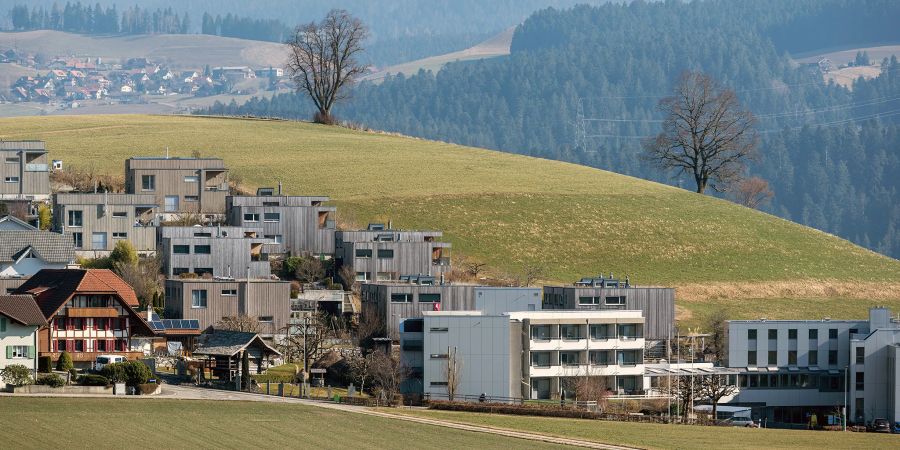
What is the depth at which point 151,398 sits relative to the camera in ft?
230

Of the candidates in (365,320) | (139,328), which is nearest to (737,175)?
(365,320)

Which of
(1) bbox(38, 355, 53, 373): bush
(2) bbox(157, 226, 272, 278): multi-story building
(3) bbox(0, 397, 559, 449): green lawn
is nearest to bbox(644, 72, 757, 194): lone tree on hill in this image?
(2) bbox(157, 226, 272, 278): multi-story building

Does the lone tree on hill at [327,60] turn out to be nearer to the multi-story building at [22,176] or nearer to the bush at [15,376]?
the multi-story building at [22,176]

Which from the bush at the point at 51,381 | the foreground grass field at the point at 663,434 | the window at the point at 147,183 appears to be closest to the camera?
the foreground grass field at the point at 663,434

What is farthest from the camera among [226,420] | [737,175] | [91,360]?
[737,175]

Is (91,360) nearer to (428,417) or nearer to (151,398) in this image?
(151,398)

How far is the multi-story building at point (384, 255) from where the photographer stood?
111 meters

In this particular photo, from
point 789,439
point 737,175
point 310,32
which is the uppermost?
point 310,32

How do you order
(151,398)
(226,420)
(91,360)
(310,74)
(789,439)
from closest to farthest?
1. (226,420)
2. (151,398)
3. (789,439)
4. (91,360)
5. (310,74)

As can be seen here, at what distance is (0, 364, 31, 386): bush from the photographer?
70.9m

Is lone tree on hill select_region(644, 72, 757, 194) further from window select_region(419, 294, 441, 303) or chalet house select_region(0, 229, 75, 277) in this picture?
chalet house select_region(0, 229, 75, 277)

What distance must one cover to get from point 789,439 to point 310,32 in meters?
114

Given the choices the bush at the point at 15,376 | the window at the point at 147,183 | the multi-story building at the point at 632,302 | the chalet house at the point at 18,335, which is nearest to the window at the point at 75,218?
the window at the point at 147,183

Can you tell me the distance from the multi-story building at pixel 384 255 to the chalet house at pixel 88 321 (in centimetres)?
2633
